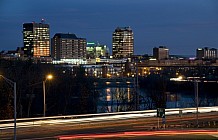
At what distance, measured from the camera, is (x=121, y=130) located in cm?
3434

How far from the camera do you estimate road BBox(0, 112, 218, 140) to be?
98.4 feet

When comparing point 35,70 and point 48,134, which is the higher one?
point 35,70

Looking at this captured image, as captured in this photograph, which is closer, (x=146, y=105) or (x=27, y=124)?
(x=27, y=124)

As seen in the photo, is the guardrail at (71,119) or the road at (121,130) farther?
the guardrail at (71,119)

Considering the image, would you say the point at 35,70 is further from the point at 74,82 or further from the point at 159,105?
the point at 159,105

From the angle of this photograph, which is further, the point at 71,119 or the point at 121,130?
the point at 71,119

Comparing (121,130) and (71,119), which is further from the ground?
(71,119)

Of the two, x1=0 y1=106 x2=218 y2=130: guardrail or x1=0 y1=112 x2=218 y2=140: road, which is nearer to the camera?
x1=0 y1=112 x2=218 y2=140: road

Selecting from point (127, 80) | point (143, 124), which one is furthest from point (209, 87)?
point (143, 124)

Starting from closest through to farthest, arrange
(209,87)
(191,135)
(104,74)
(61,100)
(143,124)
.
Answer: (191,135) → (143,124) → (61,100) → (209,87) → (104,74)

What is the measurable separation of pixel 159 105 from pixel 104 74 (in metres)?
114

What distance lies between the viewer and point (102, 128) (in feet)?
118

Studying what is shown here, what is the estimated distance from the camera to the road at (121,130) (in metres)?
30.0

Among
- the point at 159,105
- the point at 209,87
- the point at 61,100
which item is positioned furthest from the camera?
the point at 209,87
